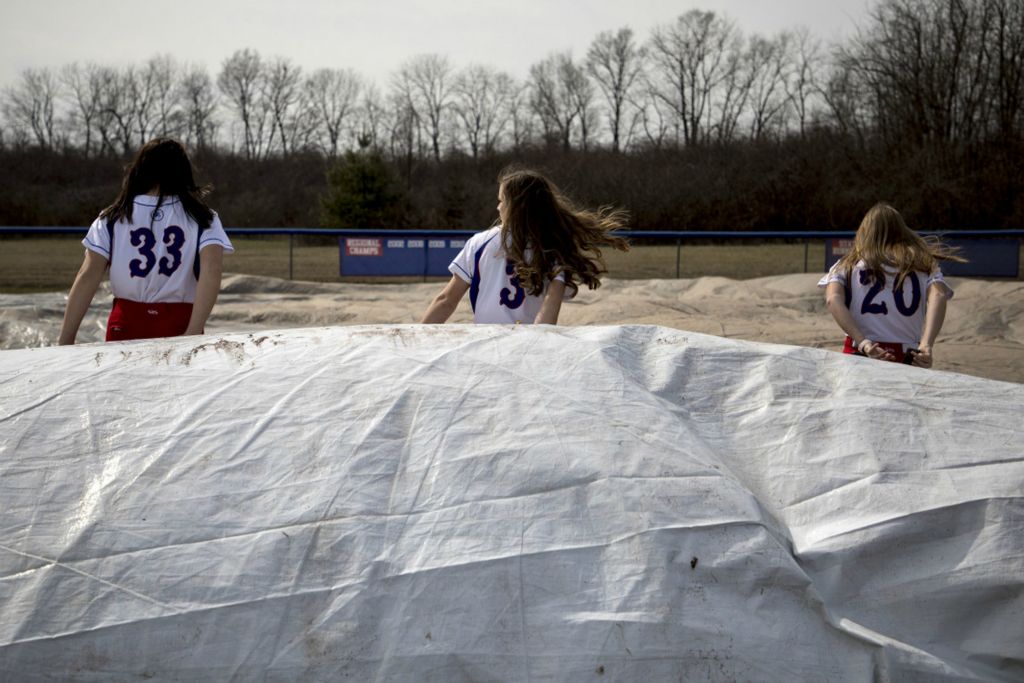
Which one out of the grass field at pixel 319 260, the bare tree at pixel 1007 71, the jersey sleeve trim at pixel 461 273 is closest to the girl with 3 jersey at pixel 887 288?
the jersey sleeve trim at pixel 461 273

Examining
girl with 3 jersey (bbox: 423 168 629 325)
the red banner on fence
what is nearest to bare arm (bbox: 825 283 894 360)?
girl with 3 jersey (bbox: 423 168 629 325)

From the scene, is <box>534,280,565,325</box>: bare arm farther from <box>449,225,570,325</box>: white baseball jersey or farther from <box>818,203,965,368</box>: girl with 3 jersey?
<box>818,203,965,368</box>: girl with 3 jersey

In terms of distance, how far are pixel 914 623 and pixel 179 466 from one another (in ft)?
6.06

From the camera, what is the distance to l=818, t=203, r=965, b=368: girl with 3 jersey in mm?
4863

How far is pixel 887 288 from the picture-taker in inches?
193

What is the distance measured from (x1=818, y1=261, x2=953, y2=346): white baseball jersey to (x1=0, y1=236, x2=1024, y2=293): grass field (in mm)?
12620

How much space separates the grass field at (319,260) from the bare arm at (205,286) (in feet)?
40.6

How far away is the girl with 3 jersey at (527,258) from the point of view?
4109 mm

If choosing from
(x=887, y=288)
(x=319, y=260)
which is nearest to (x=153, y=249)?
(x=887, y=288)

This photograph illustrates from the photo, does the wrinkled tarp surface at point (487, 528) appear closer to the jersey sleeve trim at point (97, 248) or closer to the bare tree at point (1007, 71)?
the jersey sleeve trim at point (97, 248)

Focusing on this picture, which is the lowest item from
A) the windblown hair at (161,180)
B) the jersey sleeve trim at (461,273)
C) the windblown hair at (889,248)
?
the jersey sleeve trim at (461,273)

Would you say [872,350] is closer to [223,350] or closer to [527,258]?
[527,258]

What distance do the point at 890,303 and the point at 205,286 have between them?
3.37 metres

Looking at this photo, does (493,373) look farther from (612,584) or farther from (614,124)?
(614,124)
